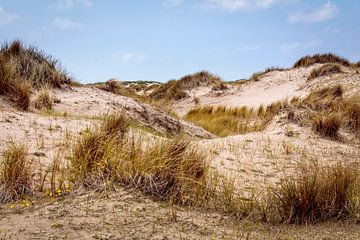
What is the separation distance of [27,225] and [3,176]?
32.1 inches

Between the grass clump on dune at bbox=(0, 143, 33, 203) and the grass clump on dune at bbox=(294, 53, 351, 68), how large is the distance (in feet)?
57.6

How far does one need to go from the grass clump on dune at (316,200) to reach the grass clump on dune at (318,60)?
1671 cm

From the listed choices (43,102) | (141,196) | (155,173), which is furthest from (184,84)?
(141,196)

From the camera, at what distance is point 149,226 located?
3.26m

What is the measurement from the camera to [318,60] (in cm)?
2019

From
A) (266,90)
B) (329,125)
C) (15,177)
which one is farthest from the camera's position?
(266,90)

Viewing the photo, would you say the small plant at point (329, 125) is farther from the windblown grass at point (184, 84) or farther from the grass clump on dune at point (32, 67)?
the windblown grass at point (184, 84)

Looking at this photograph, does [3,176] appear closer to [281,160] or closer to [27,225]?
[27,225]

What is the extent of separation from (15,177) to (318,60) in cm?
1849

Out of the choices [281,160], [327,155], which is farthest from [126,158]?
[327,155]

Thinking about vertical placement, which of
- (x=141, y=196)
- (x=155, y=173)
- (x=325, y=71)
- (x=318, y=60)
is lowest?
(x=141, y=196)

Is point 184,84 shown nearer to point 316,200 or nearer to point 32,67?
point 32,67

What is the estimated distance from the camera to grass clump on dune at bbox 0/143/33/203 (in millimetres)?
3617

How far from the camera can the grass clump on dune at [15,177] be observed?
3.62m
